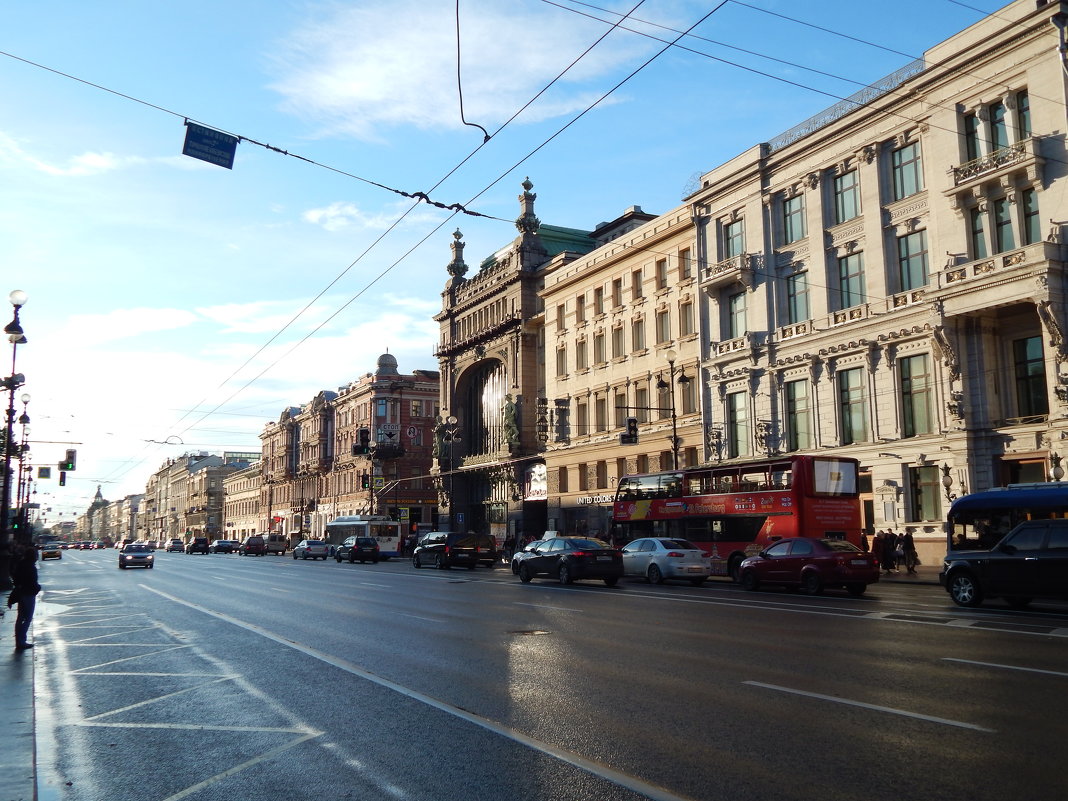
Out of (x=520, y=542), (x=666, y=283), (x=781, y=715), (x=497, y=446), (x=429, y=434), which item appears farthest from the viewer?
(x=429, y=434)

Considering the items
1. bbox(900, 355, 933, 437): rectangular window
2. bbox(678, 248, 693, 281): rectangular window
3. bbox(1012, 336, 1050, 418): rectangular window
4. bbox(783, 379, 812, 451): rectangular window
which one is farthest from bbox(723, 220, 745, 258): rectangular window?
bbox(1012, 336, 1050, 418): rectangular window

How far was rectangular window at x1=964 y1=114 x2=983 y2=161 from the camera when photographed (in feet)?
103

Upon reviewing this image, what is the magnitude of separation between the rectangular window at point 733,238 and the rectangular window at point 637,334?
730 centimetres

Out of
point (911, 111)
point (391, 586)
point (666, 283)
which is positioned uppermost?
point (911, 111)

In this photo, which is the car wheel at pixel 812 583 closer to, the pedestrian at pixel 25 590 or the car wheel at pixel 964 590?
the car wheel at pixel 964 590

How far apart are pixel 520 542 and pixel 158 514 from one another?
165239mm

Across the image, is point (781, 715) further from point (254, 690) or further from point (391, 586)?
point (391, 586)

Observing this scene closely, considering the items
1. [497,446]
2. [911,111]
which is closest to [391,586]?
[911,111]

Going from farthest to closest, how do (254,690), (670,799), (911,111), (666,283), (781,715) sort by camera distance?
(666,283), (911,111), (254,690), (781,715), (670,799)

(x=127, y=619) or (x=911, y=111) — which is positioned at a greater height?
(x=911, y=111)

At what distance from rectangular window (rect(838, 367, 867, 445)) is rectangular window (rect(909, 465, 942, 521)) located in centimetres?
294

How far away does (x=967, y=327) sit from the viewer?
31266 millimetres

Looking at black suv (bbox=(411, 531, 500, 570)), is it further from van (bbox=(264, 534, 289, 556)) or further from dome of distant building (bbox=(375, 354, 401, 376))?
dome of distant building (bbox=(375, 354, 401, 376))

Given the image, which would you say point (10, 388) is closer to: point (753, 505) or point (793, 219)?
point (753, 505)
